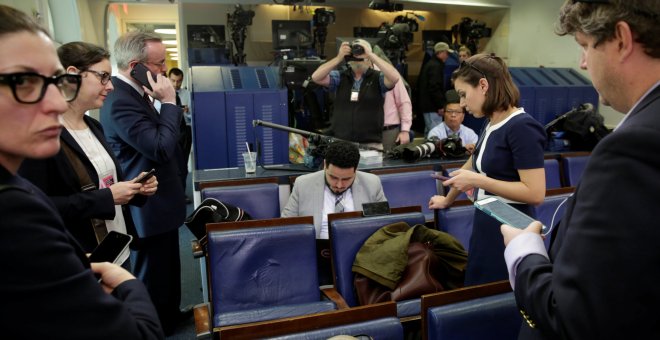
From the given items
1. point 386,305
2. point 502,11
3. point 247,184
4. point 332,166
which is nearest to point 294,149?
point 247,184

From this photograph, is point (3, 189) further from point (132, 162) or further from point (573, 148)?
point (573, 148)

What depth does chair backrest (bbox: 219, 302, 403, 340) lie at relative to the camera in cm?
119

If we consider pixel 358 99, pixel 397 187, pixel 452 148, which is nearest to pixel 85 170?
pixel 397 187

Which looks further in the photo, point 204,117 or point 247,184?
point 204,117

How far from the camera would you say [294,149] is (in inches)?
140

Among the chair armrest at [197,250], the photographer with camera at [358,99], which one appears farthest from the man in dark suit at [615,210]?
the photographer with camera at [358,99]

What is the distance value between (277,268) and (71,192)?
843mm

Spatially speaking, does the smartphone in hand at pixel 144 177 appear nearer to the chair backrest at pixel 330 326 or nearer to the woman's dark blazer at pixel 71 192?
the woman's dark blazer at pixel 71 192

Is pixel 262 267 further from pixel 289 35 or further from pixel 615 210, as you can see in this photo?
pixel 289 35

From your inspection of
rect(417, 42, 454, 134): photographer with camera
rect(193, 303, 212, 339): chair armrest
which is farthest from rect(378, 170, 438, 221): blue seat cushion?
rect(417, 42, 454, 134): photographer with camera

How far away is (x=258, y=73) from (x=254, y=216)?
1931 millimetres

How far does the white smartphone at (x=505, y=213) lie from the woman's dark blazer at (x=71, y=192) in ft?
4.01

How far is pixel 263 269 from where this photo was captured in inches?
74.4

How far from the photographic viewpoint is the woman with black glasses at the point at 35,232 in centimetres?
53
